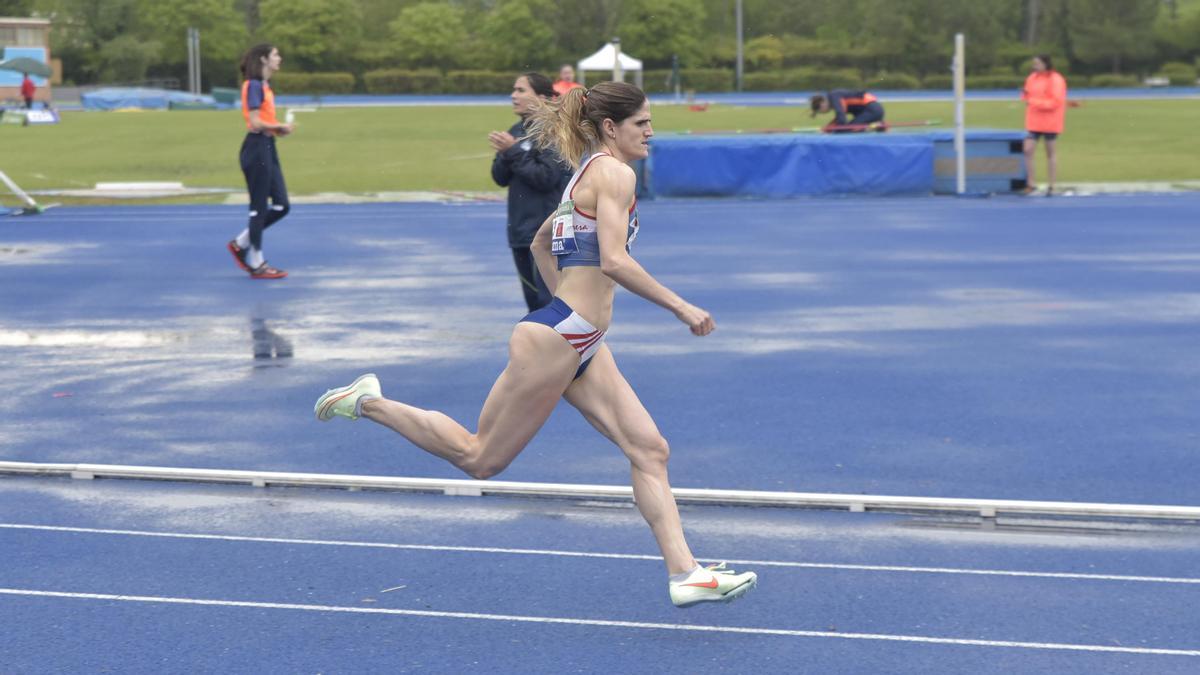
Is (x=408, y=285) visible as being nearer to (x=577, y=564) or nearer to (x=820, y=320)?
(x=820, y=320)

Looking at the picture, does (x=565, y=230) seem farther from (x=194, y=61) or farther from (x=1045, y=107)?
(x=194, y=61)

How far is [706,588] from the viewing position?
512 centimetres

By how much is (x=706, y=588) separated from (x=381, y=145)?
35.1 m

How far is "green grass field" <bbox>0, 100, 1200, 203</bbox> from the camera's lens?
28.4 m

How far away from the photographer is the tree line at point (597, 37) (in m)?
105

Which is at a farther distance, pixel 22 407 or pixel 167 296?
pixel 167 296

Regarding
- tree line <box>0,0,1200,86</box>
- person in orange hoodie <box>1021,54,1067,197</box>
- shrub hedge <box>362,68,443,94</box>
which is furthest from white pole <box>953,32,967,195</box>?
tree line <box>0,0,1200,86</box>

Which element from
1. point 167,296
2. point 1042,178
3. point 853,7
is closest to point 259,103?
point 167,296

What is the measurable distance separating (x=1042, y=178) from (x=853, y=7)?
320 ft

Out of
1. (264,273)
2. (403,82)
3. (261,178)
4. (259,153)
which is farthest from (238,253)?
(403,82)

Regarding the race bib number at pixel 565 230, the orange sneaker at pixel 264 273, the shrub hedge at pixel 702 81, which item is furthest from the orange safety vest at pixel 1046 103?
the shrub hedge at pixel 702 81

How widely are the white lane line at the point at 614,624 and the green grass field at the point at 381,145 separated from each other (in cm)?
2059

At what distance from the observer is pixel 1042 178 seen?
26562 mm

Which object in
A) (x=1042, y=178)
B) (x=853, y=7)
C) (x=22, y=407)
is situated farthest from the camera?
(x=853, y=7)
